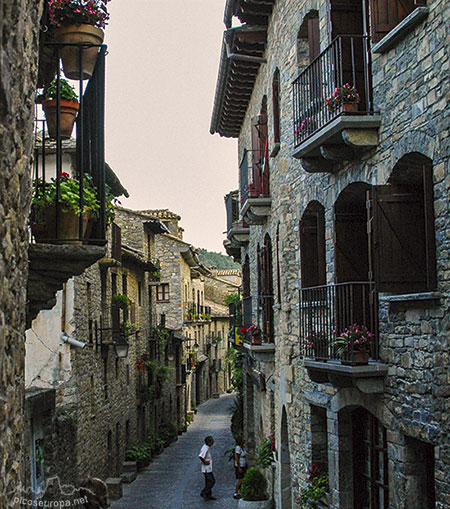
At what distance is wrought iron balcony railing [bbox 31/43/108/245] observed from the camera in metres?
6.24

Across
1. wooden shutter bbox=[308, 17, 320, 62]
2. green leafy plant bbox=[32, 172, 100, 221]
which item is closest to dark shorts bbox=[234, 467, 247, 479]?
wooden shutter bbox=[308, 17, 320, 62]

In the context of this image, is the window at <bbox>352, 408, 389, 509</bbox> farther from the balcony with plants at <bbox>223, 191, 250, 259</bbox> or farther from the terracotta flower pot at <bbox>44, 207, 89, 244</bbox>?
the balcony with plants at <bbox>223, 191, 250, 259</bbox>

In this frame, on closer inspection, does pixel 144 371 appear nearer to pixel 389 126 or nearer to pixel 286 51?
pixel 286 51

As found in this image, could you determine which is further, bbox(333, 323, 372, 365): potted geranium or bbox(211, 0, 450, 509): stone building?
bbox(333, 323, 372, 365): potted geranium

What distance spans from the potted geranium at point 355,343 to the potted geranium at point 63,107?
3.82 metres

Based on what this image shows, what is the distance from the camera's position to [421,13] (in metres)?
7.26

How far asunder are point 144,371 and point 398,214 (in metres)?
21.1

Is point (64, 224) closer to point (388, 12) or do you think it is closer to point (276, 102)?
point (388, 12)

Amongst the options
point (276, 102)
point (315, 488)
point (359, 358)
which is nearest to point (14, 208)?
point (359, 358)

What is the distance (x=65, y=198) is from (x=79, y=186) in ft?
0.73

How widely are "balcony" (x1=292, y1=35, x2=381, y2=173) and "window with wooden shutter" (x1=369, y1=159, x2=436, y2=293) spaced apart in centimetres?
102

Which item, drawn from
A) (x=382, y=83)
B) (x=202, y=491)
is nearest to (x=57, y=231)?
(x=382, y=83)

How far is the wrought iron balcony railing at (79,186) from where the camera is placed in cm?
624

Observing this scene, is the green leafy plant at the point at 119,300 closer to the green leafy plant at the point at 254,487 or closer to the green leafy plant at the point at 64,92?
the green leafy plant at the point at 254,487
